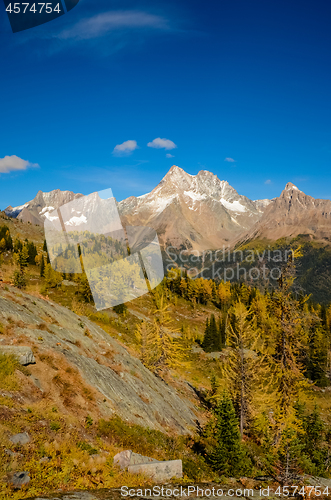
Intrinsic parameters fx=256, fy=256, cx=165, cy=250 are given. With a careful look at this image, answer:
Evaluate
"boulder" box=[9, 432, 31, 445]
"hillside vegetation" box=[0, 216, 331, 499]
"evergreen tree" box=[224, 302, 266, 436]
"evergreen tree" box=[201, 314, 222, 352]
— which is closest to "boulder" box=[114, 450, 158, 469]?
"hillside vegetation" box=[0, 216, 331, 499]

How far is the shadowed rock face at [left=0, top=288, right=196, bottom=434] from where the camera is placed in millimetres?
15023

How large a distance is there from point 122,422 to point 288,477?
10.1 meters

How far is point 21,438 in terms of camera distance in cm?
818

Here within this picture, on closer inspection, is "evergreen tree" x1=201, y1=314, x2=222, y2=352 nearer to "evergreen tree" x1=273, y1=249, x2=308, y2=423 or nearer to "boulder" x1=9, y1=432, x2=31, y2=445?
"evergreen tree" x1=273, y1=249, x2=308, y2=423

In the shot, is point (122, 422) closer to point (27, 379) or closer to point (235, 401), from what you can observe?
point (27, 379)

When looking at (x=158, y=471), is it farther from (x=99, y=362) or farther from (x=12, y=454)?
(x=99, y=362)

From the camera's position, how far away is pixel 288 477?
14.7 meters

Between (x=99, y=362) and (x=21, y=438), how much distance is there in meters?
11.2

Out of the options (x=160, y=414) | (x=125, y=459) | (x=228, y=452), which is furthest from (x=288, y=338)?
(x=125, y=459)

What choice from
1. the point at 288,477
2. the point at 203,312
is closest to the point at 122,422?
the point at 288,477

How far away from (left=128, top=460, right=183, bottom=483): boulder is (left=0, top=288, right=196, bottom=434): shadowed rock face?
4.32 metres

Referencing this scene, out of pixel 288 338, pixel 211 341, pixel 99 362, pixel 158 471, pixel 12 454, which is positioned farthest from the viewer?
pixel 211 341
